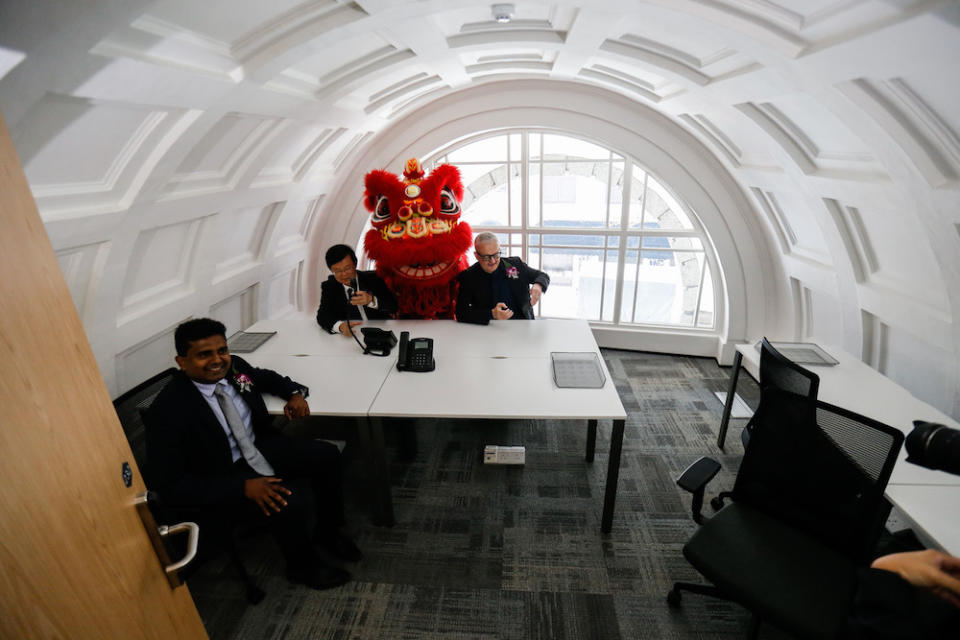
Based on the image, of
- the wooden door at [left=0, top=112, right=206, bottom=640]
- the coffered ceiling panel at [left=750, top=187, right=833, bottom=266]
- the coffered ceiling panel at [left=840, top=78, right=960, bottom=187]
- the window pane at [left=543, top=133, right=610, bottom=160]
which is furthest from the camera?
the window pane at [left=543, top=133, right=610, bottom=160]

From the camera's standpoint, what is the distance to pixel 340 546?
2.43 metres

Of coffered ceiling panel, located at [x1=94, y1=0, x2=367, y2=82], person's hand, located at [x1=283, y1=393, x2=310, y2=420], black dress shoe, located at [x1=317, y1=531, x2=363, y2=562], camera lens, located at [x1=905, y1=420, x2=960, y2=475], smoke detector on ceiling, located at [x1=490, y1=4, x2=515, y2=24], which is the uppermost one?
smoke detector on ceiling, located at [x1=490, y1=4, x2=515, y2=24]

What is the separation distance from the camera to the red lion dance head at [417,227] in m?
3.13

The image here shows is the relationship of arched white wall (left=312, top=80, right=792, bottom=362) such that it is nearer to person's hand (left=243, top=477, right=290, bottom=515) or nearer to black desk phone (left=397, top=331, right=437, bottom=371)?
black desk phone (left=397, top=331, right=437, bottom=371)

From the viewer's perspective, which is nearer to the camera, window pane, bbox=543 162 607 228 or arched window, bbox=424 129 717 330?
arched window, bbox=424 129 717 330

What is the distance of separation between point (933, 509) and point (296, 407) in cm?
273

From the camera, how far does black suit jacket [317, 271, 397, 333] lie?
11.2ft

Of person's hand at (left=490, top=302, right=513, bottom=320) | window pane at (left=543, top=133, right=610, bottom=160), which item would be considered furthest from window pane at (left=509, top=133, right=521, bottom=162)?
person's hand at (left=490, top=302, right=513, bottom=320)

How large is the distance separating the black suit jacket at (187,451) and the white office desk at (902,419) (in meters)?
2.69

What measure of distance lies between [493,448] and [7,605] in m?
2.50

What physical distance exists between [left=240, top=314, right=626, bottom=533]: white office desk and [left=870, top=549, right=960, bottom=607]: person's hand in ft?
3.73

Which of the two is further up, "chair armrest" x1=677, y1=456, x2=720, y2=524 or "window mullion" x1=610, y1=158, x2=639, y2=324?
"window mullion" x1=610, y1=158, x2=639, y2=324

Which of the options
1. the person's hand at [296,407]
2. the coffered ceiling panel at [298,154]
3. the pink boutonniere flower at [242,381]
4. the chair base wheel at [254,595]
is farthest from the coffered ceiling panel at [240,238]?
the chair base wheel at [254,595]

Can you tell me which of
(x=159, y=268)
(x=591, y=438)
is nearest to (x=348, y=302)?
(x=159, y=268)
